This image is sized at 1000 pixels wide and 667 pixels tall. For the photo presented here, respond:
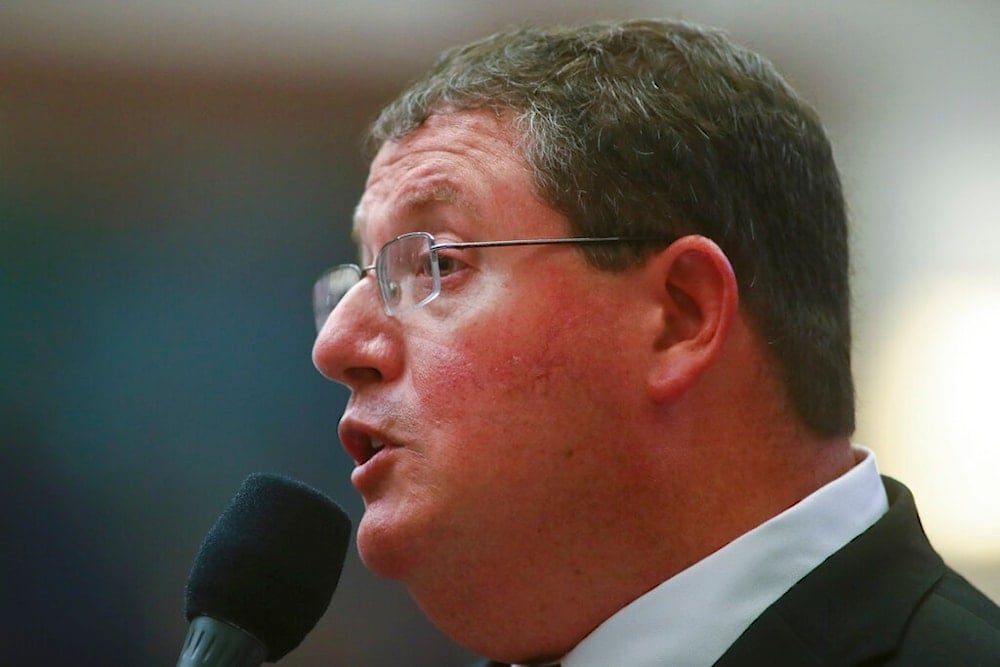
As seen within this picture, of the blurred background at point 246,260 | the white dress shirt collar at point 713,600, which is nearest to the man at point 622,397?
the white dress shirt collar at point 713,600

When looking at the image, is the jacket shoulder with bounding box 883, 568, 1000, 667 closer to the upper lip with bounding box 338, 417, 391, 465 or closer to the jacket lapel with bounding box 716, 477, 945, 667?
the jacket lapel with bounding box 716, 477, 945, 667

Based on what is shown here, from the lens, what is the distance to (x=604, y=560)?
149cm

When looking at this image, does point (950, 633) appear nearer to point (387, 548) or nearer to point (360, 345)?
point (387, 548)

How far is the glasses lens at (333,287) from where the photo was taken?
5.82ft

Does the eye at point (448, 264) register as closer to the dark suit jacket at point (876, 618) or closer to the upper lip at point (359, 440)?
the upper lip at point (359, 440)

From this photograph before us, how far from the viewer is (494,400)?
1480 mm

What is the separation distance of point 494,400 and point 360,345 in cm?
23

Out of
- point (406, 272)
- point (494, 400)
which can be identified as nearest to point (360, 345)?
point (406, 272)

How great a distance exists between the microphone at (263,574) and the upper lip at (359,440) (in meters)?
0.10

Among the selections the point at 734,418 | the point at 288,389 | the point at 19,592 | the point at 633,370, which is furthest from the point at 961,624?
the point at 19,592

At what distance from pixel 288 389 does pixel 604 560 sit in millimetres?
1278

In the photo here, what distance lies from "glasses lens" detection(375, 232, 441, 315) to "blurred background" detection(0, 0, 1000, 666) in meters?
0.80

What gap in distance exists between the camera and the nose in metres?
1.57

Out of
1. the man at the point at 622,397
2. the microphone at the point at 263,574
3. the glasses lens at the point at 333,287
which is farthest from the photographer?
the glasses lens at the point at 333,287
